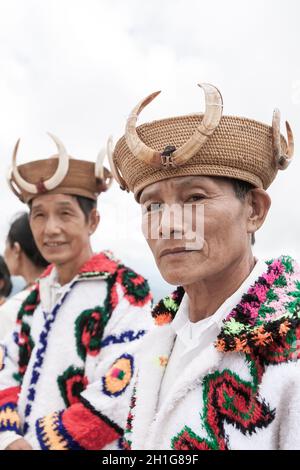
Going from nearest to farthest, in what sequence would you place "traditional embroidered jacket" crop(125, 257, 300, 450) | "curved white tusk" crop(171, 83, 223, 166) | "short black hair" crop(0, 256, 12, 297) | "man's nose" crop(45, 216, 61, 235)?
"traditional embroidered jacket" crop(125, 257, 300, 450)
"curved white tusk" crop(171, 83, 223, 166)
"man's nose" crop(45, 216, 61, 235)
"short black hair" crop(0, 256, 12, 297)

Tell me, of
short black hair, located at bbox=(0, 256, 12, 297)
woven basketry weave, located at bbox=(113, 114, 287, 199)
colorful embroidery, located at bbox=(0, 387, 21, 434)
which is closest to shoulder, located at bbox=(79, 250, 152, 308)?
colorful embroidery, located at bbox=(0, 387, 21, 434)

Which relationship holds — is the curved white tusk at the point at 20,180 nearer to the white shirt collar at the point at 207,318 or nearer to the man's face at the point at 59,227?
the man's face at the point at 59,227

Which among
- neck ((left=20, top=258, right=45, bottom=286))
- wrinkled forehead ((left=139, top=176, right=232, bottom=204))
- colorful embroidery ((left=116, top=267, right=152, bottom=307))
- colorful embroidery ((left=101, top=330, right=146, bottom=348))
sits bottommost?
colorful embroidery ((left=101, top=330, right=146, bottom=348))

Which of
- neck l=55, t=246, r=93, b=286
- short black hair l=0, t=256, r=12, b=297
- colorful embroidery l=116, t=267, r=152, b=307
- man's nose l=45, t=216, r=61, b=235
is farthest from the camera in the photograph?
short black hair l=0, t=256, r=12, b=297

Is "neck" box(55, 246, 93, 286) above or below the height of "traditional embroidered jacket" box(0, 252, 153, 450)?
above

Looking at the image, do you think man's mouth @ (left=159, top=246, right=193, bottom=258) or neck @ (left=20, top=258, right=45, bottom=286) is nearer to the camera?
man's mouth @ (left=159, top=246, right=193, bottom=258)

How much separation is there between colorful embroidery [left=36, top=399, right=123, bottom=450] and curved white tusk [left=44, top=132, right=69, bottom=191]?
129cm

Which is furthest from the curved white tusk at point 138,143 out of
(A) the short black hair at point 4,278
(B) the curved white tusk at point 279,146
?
(A) the short black hair at point 4,278

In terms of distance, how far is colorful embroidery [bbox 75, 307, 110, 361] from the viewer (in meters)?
2.71

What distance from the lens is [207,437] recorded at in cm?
137

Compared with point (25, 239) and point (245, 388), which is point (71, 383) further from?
point (25, 239)

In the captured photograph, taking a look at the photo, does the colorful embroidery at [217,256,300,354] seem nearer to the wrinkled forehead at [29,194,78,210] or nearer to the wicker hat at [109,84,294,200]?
the wicker hat at [109,84,294,200]

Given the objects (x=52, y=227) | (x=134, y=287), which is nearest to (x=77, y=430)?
(x=134, y=287)
